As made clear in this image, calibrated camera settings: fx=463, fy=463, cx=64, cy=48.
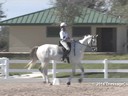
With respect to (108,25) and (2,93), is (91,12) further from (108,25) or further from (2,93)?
(2,93)

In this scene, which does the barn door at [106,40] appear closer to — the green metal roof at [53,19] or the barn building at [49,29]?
the barn building at [49,29]

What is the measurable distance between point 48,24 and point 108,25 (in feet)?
18.6

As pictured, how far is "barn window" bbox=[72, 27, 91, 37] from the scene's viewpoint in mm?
44312

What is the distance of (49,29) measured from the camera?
146 feet

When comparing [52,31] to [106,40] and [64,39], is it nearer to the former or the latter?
[106,40]

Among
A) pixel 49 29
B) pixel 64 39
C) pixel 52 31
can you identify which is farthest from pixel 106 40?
pixel 64 39

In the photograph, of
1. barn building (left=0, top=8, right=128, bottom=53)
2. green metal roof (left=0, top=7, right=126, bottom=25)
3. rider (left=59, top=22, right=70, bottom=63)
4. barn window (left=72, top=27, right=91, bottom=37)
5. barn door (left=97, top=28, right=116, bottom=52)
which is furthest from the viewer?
barn door (left=97, top=28, right=116, bottom=52)

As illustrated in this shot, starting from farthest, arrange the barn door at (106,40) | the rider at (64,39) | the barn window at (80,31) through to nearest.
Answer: the barn door at (106,40) < the barn window at (80,31) < the rider at (64,39)

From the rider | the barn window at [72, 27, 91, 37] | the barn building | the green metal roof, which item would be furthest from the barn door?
the rider

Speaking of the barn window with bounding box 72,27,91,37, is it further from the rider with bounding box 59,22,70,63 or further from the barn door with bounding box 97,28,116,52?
the rider with bounding box 59,22,70,63

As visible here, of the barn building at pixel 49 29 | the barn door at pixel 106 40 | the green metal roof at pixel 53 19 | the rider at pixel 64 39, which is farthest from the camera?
the barn door at pixel 106 40

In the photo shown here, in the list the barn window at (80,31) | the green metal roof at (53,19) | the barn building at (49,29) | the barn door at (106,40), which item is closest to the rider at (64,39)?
the green metal roof at (53,19)

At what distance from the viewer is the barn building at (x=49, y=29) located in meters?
43.6

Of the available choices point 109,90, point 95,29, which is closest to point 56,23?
point 95,29
